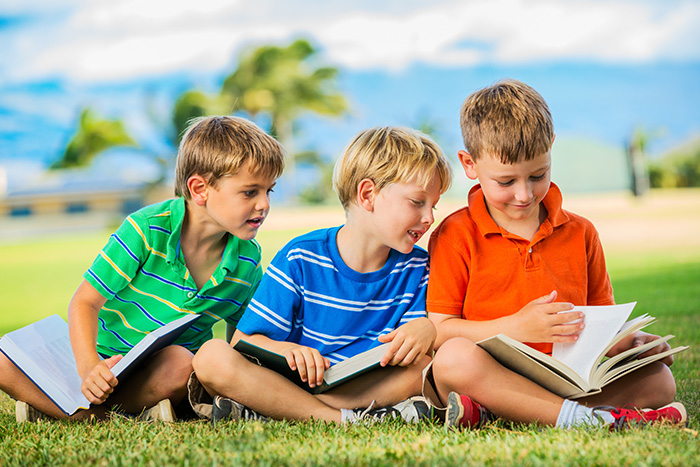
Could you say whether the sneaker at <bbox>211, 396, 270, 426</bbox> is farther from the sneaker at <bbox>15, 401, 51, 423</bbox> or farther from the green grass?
the sneaker at <bbox>15, 401, 51, 423</bbox>

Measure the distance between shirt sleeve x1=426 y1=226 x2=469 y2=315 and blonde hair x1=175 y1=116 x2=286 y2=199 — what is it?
2.62ft

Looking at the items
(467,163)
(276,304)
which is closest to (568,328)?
(467,163)

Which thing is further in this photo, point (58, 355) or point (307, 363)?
point (58, 355)

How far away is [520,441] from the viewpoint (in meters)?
1.95

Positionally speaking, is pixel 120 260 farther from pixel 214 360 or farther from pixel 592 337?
pixel 592 337

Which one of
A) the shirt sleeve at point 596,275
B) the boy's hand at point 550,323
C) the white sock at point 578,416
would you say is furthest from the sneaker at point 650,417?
the shirt sleeve at point 596,275

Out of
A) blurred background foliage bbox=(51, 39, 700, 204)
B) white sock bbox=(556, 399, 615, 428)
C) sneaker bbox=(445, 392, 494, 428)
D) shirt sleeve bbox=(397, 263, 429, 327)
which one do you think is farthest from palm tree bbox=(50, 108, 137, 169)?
white sock bbox=(556, 399, 615, 428)

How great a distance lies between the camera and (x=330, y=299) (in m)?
2.61

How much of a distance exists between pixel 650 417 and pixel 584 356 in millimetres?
278

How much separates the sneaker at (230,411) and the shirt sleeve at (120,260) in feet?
2.14

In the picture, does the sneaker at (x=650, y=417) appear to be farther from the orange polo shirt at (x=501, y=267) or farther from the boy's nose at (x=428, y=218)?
the boy's nose at (x=428, y=218)

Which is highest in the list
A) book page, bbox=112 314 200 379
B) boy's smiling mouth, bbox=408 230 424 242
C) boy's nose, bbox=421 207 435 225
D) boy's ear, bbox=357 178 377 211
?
boy's ear, bbox=357 178 377 211

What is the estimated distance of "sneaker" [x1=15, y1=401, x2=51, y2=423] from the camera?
8.52 feet

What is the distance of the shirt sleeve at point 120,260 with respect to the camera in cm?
269
